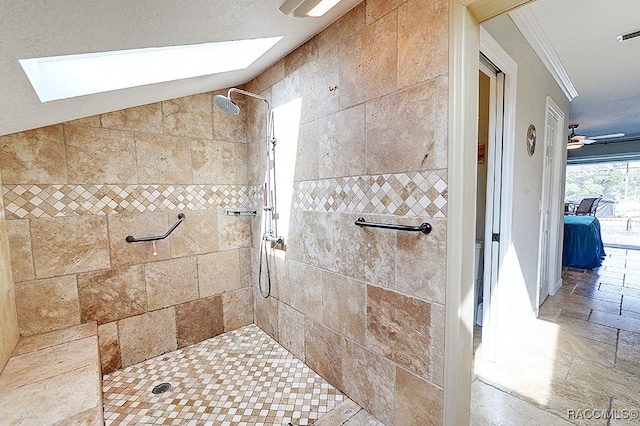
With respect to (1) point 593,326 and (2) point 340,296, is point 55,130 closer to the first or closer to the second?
(2) point 340,296

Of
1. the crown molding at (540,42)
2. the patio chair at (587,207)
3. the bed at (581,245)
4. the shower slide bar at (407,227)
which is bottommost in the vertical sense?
the bed at (581,245)

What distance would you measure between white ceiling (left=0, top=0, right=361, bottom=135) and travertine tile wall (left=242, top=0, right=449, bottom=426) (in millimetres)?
336

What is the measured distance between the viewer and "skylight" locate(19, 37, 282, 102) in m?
1.48

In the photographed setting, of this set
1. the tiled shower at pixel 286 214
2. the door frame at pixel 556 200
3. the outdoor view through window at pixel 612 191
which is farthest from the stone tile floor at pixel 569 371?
the outdoor view through window at pixel 612 191

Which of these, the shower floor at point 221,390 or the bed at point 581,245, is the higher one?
the bed at point 581,245

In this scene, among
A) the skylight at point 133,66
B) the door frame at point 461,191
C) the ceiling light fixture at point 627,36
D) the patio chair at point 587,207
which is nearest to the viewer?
the door frame at point 461,191

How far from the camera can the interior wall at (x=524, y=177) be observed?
85.4 inches

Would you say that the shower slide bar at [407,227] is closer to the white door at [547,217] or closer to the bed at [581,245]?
the white door at [547,217]

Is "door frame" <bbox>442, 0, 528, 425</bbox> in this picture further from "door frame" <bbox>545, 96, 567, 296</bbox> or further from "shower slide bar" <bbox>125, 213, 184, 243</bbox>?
"door frame" <bbox>545, 96, 567, 296</bbox>

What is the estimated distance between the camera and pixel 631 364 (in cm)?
209

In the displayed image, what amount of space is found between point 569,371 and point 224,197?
10.4 ft

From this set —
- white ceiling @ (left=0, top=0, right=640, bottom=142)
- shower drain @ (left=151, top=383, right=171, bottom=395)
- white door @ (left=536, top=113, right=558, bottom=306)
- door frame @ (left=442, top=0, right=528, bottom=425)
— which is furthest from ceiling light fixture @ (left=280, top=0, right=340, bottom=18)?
white door @ (left=536, top=113, right=558, bottom=306)

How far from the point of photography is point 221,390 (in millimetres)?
1946

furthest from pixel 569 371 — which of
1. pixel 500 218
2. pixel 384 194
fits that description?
pixel 384 194
